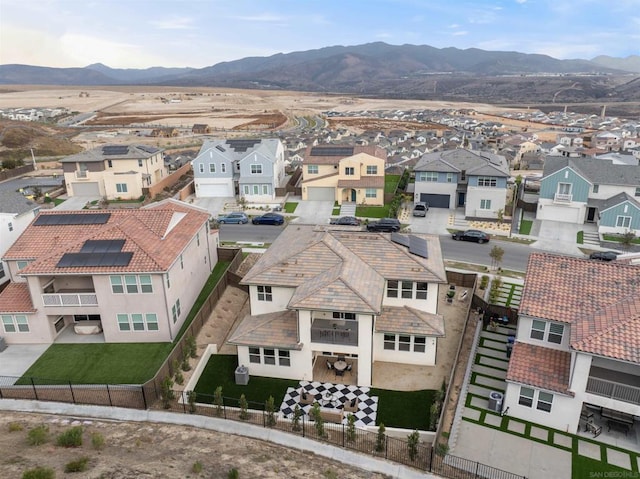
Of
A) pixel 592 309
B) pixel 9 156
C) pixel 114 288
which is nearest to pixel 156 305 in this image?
pixel 114 288

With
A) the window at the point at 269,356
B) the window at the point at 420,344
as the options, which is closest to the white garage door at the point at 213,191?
the window at the point at 269,356

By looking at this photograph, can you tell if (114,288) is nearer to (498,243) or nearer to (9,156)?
(498,243)

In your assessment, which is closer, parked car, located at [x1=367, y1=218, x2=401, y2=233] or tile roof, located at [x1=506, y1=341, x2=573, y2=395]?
tile roof, located at [x1=506, y1=341, x2=573, y2=395]

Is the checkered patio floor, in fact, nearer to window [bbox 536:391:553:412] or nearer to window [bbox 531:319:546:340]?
window [bbox 536:391:553:412]

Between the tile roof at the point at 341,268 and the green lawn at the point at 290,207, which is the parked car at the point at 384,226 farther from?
the tile roof at the point at 341,268

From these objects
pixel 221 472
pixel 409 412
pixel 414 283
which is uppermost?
pixel 414 283

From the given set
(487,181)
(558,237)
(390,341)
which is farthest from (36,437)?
(487,181)

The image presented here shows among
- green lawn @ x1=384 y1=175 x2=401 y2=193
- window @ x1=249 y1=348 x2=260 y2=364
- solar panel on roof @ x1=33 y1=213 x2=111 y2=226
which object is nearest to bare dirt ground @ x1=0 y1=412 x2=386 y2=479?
window @ x1=249 y1=348 x2=260 y2=364
